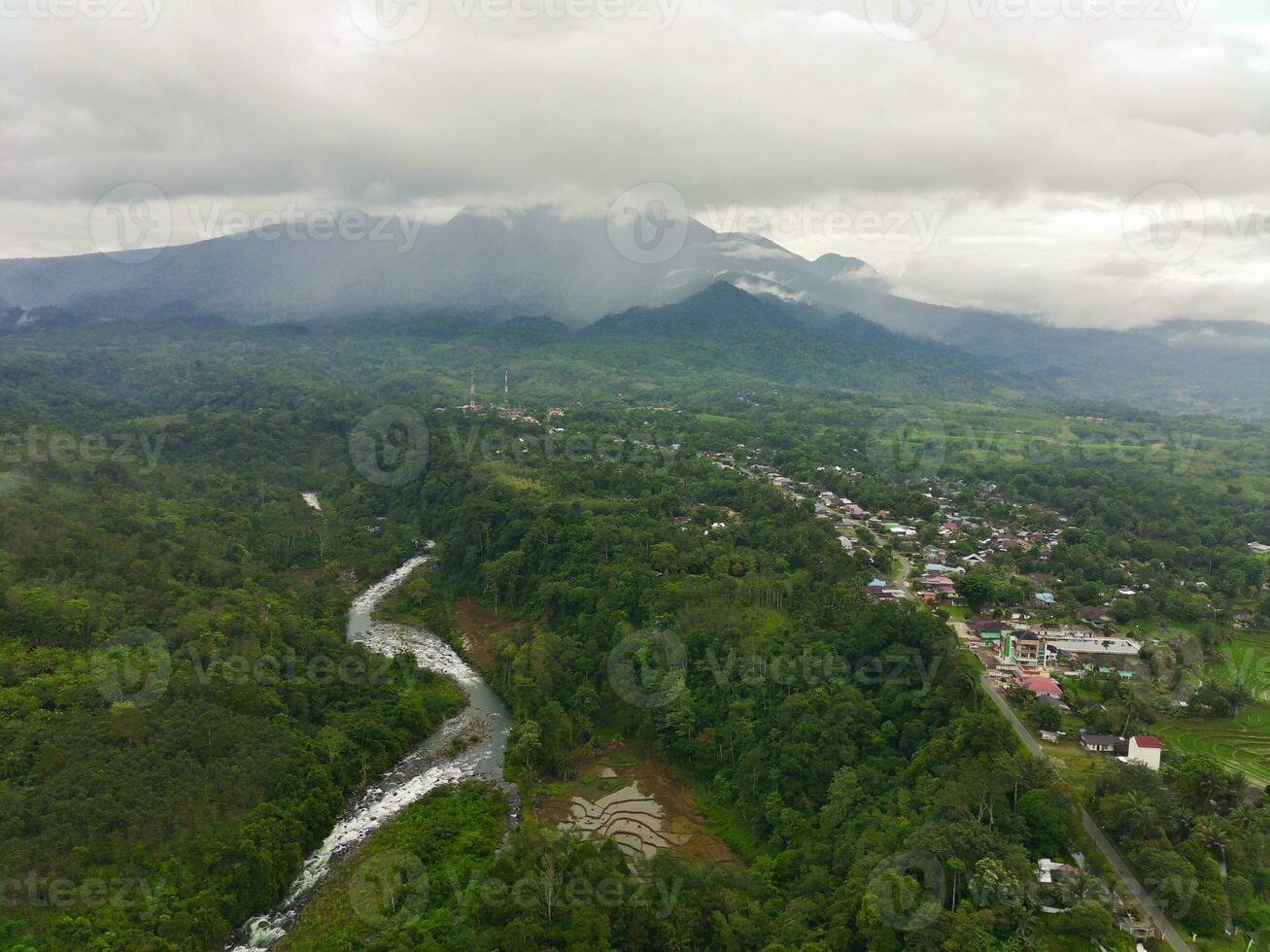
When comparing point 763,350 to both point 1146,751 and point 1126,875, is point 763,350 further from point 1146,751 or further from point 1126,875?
point 1126,875

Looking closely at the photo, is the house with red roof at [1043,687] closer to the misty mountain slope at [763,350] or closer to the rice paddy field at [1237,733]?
the rice paddy field at [1237,733]

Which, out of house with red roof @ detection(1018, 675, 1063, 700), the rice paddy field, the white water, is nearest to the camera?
the white water

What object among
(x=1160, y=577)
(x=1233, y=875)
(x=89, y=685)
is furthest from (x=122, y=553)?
(x=1160, y=577)

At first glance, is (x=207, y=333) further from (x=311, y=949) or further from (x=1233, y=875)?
(x=1233, y=875)

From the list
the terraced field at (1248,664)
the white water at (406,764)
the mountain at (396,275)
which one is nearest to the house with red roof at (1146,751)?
the terraced field at (1248,664)

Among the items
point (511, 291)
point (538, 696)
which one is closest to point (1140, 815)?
point (538, 696)

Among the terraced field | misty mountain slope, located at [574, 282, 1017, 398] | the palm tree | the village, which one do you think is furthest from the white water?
misty mountain slope, located at [574, 282, 1017, 398]

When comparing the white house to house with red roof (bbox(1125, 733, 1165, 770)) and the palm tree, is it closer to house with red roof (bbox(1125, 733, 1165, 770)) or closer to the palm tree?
house with red roof (bbox(1125, 733, 1165, 770))
